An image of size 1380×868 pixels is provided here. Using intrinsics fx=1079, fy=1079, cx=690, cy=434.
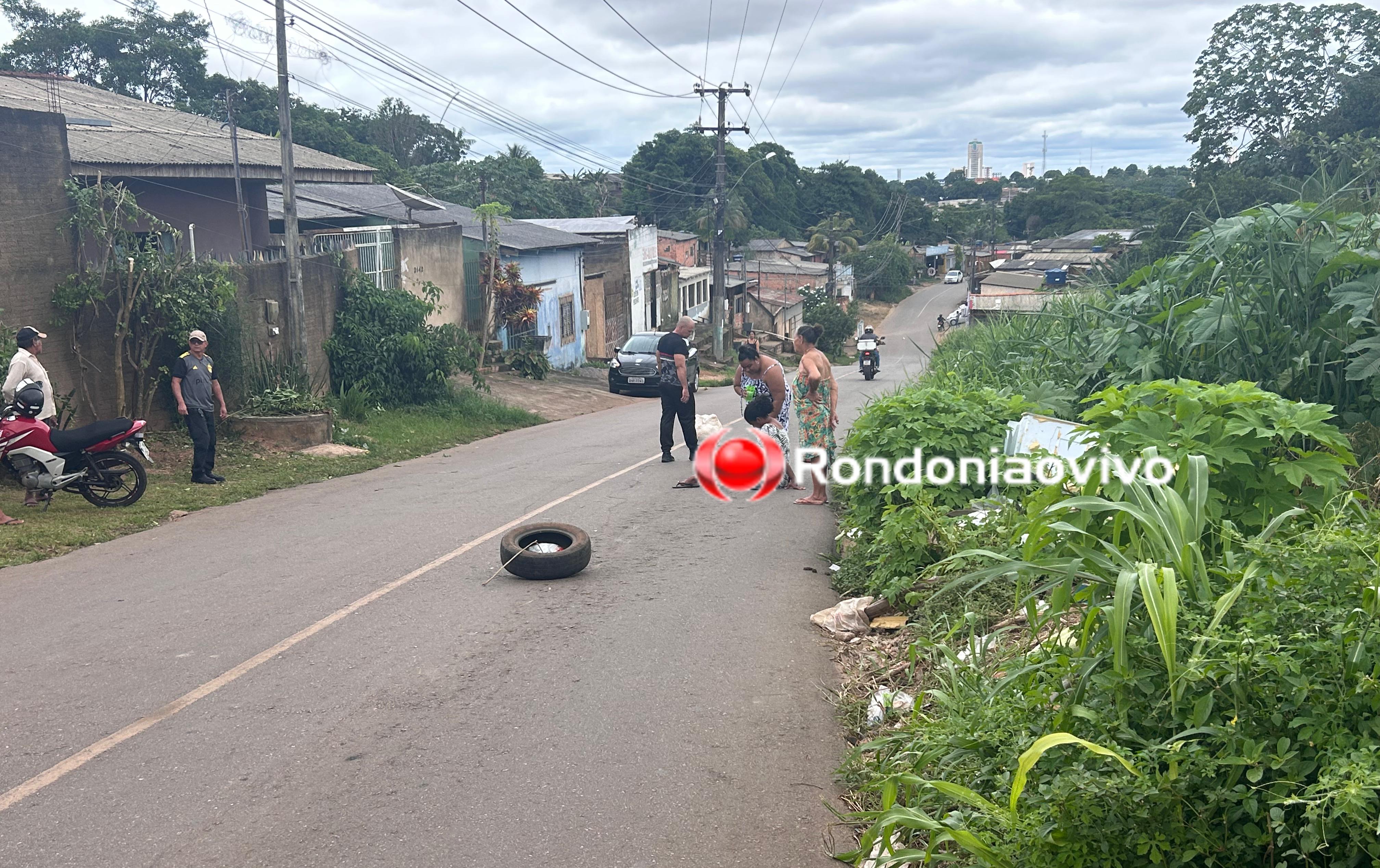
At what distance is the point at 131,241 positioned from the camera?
13102 mm

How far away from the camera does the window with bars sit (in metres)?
34.1

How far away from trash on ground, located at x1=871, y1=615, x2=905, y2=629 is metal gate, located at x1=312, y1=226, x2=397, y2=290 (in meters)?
15.7

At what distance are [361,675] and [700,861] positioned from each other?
2.55 meters

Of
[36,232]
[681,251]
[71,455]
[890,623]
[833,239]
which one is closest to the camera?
[890,623]

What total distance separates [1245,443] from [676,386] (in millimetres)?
8087

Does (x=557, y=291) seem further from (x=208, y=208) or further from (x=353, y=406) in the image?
(x=353, y=406)

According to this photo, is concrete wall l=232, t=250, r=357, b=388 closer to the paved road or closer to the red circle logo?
the paved road

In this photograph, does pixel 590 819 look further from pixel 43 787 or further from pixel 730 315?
pixel 730 315

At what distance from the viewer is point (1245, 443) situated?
5.22 m

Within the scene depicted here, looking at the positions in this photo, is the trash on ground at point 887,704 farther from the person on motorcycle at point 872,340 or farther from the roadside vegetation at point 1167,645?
the person on motorcycle at point 872,340

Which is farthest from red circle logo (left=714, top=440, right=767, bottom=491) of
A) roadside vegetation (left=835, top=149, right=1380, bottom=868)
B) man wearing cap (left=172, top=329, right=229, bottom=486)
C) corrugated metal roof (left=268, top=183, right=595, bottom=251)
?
corrugated metal roof (left=268, top=183, right=595, bottom=251)

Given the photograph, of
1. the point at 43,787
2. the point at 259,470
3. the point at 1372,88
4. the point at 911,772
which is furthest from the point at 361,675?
the point at 1372,88

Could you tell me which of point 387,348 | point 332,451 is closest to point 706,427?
point 332,451

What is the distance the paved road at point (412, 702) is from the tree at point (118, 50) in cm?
5048
